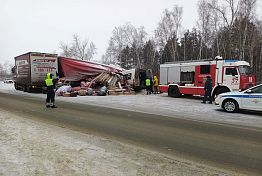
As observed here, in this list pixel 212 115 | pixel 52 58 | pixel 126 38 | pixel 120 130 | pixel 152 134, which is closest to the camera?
pixel 152 134

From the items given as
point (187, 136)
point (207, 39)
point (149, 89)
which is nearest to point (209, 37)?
point (207, 39)

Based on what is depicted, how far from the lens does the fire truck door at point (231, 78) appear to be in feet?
51.4

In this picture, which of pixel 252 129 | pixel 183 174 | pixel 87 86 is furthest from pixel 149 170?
pixel 87 86

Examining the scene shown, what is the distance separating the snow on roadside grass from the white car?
25.9 ft

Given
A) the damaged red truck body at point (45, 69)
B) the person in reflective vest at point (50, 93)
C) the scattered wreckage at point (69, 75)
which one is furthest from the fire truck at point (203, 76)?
the person in reflective vest at point (50, 93)

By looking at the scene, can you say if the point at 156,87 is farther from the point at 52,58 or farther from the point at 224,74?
the point at 52,58

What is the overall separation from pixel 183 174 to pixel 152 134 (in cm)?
303

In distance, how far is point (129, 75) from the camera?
961 inches

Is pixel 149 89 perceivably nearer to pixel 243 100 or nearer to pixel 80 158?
pixel 243 100

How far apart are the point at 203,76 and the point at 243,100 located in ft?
19.2

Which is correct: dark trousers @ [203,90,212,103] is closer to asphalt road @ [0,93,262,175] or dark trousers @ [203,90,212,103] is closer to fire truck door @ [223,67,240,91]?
fire truck door @ [223,67,240,91]

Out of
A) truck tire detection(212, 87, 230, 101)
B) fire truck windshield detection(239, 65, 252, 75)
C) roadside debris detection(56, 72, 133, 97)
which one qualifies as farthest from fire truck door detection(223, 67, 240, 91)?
roadside debris detection(56, 72, 133, 97)

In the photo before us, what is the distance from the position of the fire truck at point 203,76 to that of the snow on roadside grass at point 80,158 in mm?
12095

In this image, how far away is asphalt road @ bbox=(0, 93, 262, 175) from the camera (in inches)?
203
